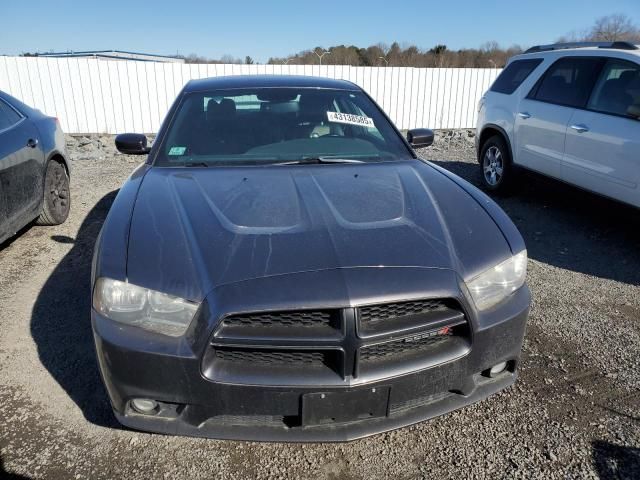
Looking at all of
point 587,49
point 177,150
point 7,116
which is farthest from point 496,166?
point 7,116

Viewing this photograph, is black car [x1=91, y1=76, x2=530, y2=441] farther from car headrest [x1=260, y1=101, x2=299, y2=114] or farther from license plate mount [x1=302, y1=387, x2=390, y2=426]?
car headrest [x1=260, y1=101, x2=299, y2=114]

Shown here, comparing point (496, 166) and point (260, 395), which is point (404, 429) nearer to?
point (260, 395)

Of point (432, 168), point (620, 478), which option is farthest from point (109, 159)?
point (620, 478)

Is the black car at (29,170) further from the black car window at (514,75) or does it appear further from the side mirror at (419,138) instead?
the black car window at (514,75)

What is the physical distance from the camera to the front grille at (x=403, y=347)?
6.18 ft

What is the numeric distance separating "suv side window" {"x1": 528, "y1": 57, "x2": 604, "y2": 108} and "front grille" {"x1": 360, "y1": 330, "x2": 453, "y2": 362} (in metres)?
4.17

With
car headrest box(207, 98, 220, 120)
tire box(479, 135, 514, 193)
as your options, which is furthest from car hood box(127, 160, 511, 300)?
tire box(479, 135, 514, 193)

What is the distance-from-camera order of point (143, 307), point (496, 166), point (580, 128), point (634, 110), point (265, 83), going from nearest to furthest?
1. point (143, 307)
2. point (265, 83)
3. point (634, 110)
4. point (580, 128)
5. point (496, 166)

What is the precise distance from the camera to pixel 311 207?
234cm

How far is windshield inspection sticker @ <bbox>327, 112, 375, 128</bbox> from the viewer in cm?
346

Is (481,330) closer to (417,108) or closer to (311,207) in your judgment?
(311,207)

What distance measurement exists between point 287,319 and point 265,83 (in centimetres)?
238

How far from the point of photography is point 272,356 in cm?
185

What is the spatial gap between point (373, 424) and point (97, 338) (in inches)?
44.7
